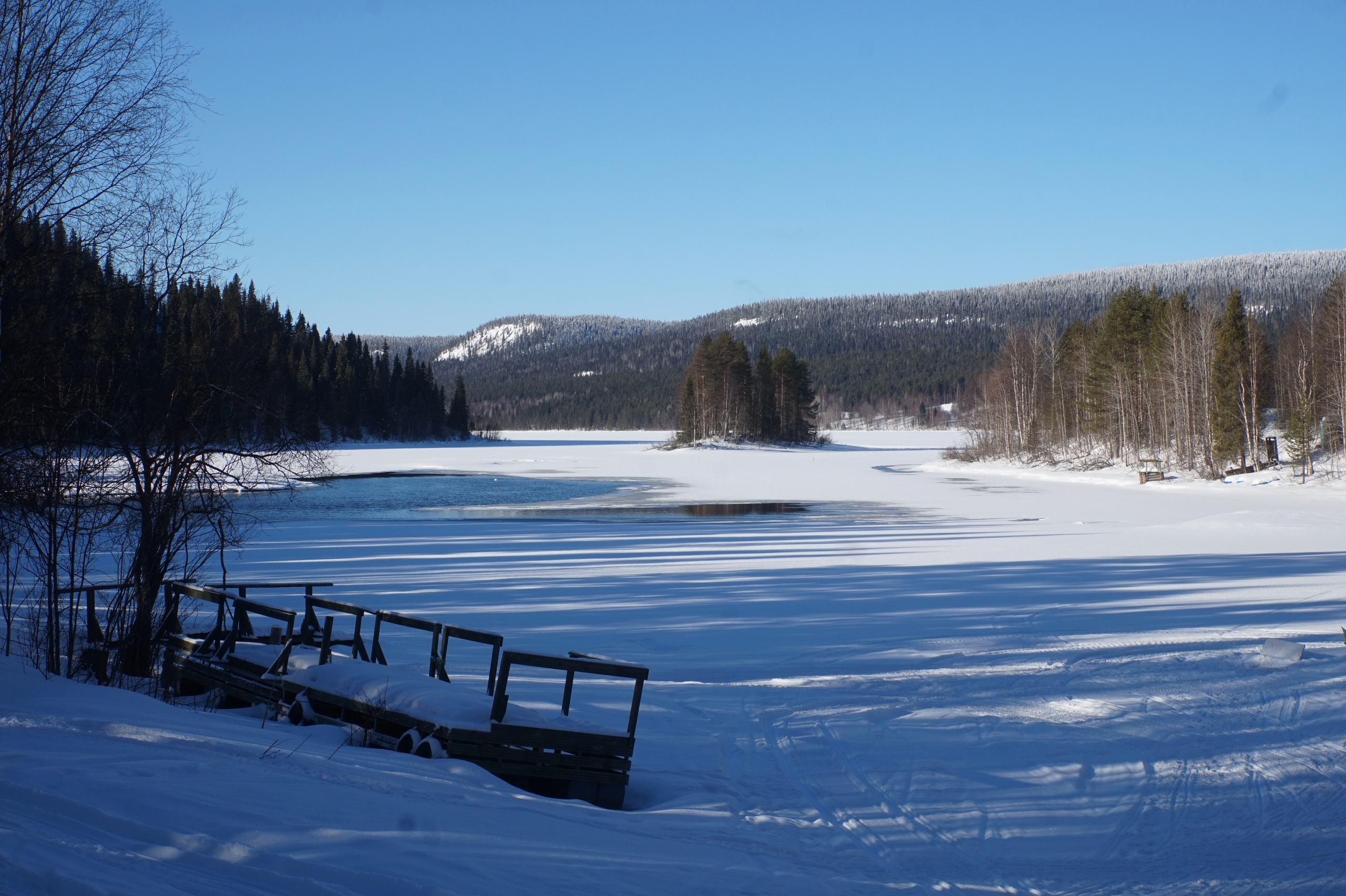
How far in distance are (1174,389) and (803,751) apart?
46924 mm

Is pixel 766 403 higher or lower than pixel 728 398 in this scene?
lower

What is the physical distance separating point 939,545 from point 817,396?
485ft

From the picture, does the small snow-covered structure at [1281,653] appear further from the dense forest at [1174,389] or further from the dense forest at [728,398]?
the dense forest at [728,398]

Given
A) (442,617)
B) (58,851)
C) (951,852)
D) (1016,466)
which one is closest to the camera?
(58,851)

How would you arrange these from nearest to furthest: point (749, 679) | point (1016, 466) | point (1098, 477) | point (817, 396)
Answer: point (749, 679), point (1098, 477), point (1016, 466), point (817, 396)

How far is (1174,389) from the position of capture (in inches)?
1820

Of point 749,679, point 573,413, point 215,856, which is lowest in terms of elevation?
point 749,679

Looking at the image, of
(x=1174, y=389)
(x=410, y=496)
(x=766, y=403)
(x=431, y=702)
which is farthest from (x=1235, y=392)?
(x=431, y=702)

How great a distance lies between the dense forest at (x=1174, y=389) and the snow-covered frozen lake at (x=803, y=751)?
2759 cm

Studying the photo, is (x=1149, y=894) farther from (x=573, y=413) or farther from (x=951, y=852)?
(x=573, y=413)

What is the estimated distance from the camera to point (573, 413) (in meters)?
170

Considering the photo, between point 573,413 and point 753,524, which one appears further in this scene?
point 573,413

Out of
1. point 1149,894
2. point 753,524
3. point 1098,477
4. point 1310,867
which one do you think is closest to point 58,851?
point 1149,894

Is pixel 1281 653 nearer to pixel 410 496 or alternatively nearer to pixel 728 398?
pixel 410 496
